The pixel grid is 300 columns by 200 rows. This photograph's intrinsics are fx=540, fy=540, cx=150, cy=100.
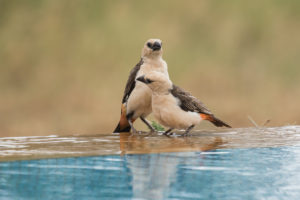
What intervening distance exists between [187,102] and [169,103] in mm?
188

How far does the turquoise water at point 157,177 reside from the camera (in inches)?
130

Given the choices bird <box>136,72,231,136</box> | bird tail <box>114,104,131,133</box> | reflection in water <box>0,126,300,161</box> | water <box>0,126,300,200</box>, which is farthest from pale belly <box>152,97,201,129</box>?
bird tail <box>114,104,131,133</box>

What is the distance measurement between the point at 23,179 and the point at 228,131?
9.87 feet

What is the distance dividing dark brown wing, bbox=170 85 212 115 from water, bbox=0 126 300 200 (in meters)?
0.40

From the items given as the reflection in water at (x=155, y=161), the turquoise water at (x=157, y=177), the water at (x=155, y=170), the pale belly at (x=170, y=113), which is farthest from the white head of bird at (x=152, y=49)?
the turquoise water at (x=157, y=177)

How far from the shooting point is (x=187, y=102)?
511 cm

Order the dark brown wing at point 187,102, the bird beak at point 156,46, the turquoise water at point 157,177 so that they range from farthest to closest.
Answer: the bird beak at point 156,46 → the dark brown wing at point 187,102 → the turquoise water at point 157,177

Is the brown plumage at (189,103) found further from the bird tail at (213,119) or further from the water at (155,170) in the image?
the water at (155,170)

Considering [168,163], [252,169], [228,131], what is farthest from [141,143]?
[228,131]

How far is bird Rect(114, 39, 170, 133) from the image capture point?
17.6 ft

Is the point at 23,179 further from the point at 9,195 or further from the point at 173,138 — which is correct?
the point at 173,138

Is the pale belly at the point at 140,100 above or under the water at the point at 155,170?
above

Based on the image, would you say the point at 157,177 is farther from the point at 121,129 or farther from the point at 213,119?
the point at 121,129

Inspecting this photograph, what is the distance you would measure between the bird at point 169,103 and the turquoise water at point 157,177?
2.91 ft
